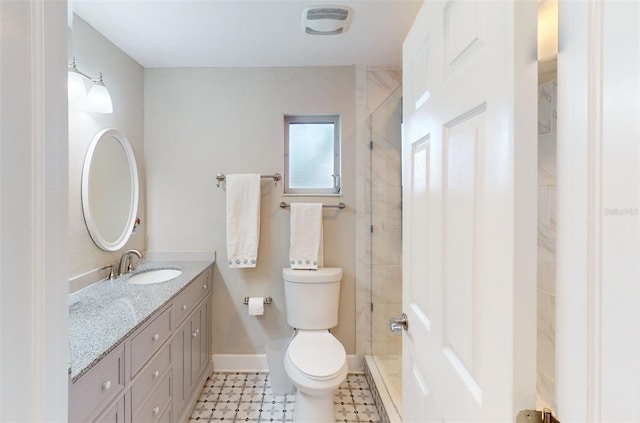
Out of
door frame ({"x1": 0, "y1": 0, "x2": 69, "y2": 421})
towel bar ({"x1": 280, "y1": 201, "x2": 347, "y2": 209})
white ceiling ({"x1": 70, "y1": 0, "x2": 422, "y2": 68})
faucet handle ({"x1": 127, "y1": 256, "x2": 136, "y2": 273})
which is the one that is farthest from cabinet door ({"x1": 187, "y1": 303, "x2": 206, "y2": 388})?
white ceiling ({"x1": 70, "y1": 0, "x2": 422, "y2": 68})

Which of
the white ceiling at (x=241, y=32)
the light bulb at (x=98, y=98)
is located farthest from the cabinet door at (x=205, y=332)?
the white ceiling at (x=241, y=32)

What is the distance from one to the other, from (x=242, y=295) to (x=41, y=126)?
2103 millimetres

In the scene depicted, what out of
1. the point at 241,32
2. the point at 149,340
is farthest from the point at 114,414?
the point at 241,32

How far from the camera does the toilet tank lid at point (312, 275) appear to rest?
221cm

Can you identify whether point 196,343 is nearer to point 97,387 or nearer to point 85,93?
point 97,387

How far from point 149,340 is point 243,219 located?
104 centimetres

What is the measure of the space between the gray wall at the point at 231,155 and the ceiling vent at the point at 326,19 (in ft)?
1.69

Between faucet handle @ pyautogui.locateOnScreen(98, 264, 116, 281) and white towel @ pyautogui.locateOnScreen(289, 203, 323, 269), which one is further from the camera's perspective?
white towel @ pyautogui.locateOnScreen(289, 203, 323, 269)

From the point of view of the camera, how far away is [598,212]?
16.4 inches

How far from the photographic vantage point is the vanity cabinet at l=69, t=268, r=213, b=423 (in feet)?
3.43

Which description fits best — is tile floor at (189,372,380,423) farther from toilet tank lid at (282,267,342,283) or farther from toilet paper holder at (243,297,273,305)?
toilet tank lid at (282,267,342,283)

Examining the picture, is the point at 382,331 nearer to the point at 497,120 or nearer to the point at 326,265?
the point at 326,265

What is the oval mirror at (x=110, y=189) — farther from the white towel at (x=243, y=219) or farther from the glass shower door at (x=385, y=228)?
the glass shower door at (x=385, y=228)

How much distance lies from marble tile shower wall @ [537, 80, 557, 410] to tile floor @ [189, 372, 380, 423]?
129 centimetres
